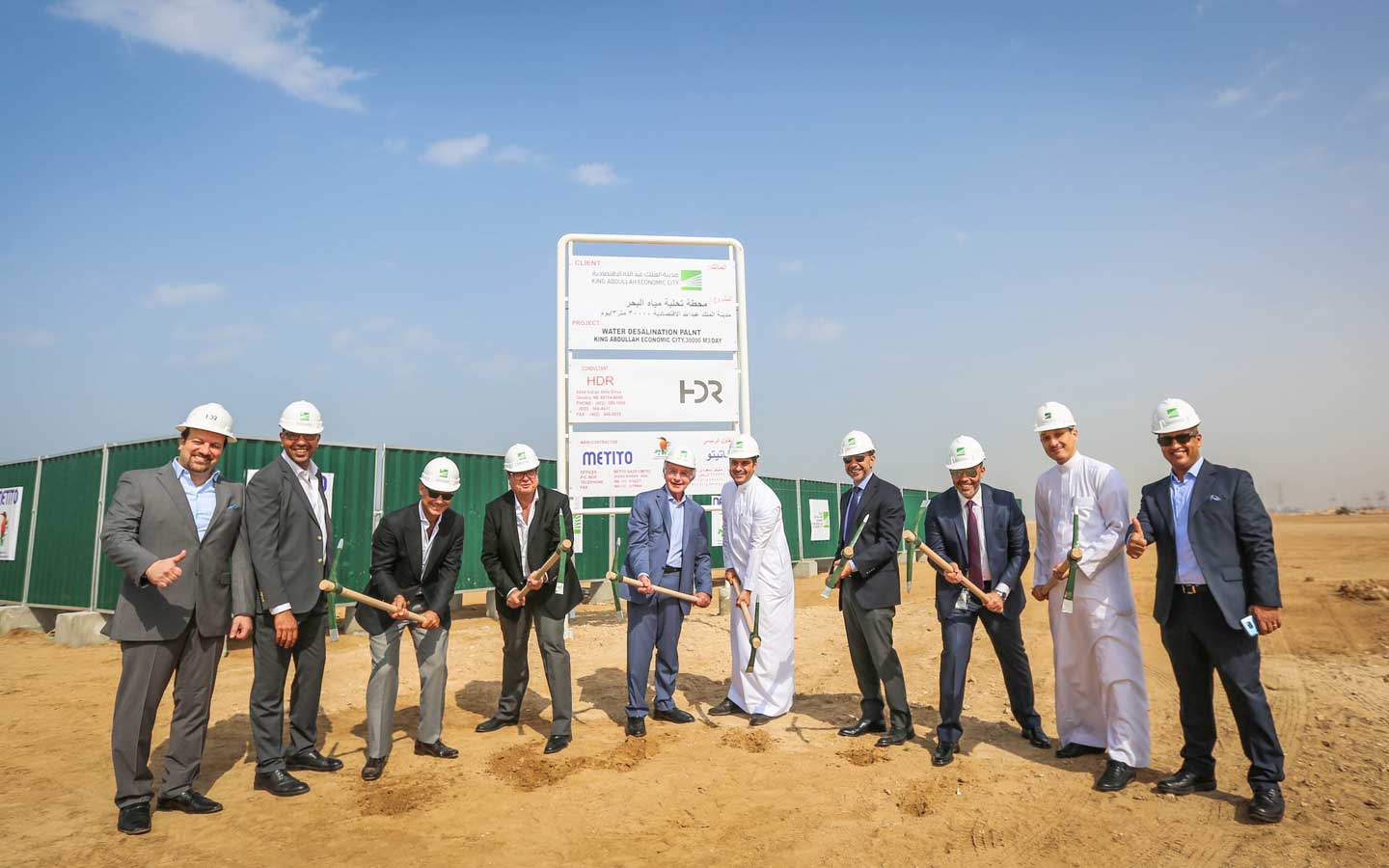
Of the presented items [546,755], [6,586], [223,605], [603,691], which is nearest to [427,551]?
[223,605]

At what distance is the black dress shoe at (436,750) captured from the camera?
18.3 ft

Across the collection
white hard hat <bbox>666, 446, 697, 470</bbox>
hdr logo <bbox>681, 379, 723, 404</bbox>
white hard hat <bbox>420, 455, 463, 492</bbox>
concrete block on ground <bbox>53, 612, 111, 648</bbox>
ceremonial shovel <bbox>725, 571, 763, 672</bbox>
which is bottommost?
concrete block on ground <bbox>53, 612, 111, 648</bbox>

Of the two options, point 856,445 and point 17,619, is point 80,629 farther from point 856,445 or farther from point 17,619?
point 856,445

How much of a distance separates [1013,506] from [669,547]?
8.52ft

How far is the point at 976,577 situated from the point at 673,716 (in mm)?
2631

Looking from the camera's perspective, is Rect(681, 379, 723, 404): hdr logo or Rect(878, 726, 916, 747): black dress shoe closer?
Rect(878, 726, 916, 747): black dress shoe

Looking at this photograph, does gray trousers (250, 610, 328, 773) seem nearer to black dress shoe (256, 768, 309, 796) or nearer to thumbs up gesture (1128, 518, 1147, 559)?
black dress shoe (256, 768, 309, 796)

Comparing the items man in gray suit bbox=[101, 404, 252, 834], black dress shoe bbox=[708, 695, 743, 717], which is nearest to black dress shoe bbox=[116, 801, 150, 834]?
man in gray suit bbox=[101, 404, 252, 834]

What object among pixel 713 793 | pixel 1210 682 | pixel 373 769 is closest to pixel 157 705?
pixel 373 769

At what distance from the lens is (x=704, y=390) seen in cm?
1028

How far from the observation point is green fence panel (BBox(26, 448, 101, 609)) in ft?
37.3

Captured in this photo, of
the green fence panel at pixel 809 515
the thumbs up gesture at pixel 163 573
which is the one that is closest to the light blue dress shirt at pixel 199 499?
the thumbs up gesture at pixel 163 573

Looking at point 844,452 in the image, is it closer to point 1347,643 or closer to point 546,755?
point 546,755

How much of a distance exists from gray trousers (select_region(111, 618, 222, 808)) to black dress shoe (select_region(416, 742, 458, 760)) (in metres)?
1.40
